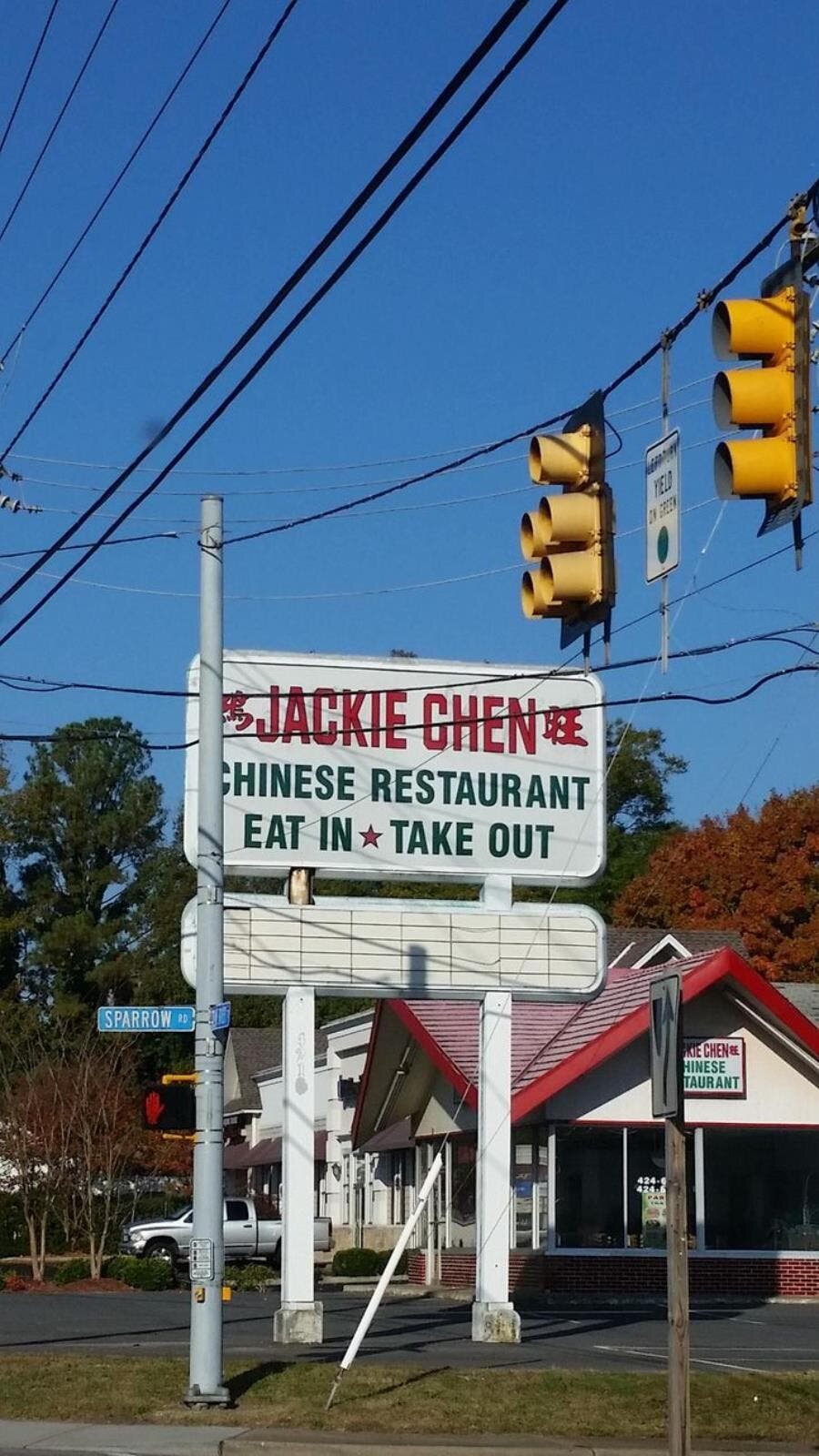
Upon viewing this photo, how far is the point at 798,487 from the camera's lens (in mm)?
10055

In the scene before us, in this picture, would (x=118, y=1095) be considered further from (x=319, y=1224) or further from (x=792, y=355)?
(x=792, y=355)

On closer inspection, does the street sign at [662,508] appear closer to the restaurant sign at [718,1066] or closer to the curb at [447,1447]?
the curb at [447,1447]

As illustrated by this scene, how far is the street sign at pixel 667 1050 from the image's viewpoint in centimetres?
1196

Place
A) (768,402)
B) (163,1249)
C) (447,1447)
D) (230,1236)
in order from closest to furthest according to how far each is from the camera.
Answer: (768,402) → (447,1447) → (163,1249) → (230,1236)

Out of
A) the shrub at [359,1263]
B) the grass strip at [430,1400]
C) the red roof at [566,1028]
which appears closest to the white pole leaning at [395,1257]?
the grass strip at [430,1400]

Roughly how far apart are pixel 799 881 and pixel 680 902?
487 cm

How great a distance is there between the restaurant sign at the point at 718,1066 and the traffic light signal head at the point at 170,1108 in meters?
15.8

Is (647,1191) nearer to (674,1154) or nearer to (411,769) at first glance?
(411,769)

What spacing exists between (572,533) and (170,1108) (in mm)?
8560

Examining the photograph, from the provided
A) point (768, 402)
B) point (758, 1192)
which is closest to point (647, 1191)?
point (758, 1192)

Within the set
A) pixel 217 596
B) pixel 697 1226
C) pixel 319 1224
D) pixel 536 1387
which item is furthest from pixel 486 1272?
pixel 319 1224

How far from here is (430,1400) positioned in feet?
55.9

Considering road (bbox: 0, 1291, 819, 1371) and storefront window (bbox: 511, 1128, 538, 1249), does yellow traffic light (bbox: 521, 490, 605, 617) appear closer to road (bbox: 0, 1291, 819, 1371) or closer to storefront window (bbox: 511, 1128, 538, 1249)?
road (bbox: 0, 1291, 819, 1371)

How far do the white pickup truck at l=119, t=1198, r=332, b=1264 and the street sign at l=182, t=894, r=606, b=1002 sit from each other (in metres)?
24.7
